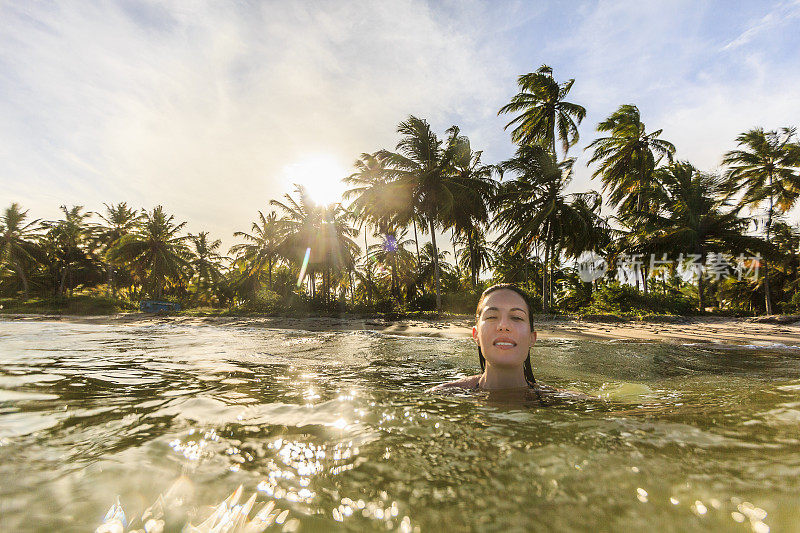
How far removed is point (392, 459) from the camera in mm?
1440

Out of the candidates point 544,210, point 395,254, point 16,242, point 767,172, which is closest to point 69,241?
point 16,242

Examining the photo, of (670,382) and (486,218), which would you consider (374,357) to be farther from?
(486,218)

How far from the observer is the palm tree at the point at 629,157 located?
68.2 feet

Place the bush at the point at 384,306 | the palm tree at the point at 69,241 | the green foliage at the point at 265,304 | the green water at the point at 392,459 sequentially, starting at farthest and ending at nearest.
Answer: the palm tree at the point at 69,241 → the green foliage at the point at 265,304 → the bush at the point at 384,306 → the green water at the point at 392,459

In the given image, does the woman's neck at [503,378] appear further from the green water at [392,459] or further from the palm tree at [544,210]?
the palm tree at [544,210]

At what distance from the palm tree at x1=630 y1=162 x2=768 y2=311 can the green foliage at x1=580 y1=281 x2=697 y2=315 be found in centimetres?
266

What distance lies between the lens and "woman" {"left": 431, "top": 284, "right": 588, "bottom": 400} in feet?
8.94

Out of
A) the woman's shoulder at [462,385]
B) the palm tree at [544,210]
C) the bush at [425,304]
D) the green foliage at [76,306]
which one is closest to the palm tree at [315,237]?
the bush at [425,304]

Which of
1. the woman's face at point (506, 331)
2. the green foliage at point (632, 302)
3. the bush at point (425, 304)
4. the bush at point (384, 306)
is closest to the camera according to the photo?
the woman's face at point (506, 331)

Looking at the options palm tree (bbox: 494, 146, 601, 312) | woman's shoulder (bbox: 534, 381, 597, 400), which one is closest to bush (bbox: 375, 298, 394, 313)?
palm tree (bbox: 494, 146, 601, 312)

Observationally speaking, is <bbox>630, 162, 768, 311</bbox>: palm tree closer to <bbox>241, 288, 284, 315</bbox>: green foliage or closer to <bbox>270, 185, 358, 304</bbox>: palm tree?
<bbox>270, 185, 358, 304</bbox>: palm tree

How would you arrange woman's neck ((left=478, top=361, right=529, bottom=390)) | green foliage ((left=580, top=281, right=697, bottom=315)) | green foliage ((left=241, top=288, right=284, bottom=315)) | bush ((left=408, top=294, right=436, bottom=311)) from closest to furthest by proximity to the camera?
woman's neck ((left=478, top=361, right=529, bottom=390))
green foliage ((left=580, top=281, right=697, bottom=315))
bush ((left=408, top=294, right=436, bottom=311))
green foliage ((left=241, top=288, right=284, bottom=315))

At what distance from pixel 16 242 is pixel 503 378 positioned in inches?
1883

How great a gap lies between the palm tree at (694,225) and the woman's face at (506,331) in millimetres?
20520
